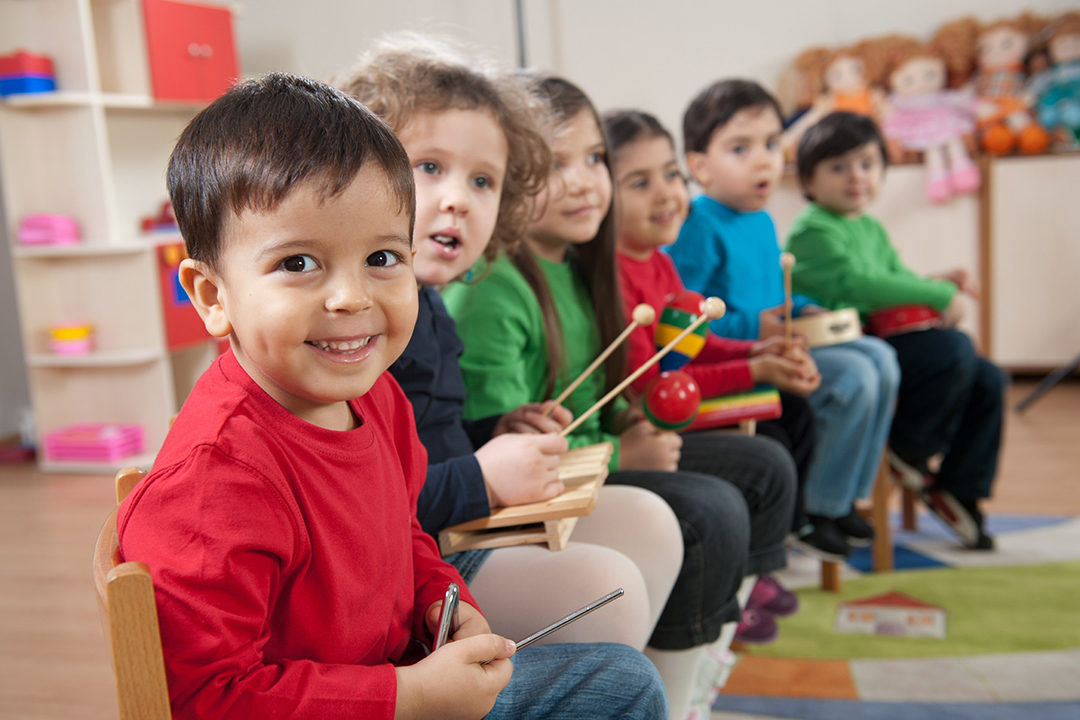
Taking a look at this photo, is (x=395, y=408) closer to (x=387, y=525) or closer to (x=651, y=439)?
(x=387, y=525)

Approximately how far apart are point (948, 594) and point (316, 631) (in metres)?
1.48

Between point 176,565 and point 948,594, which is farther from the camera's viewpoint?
point 948,594

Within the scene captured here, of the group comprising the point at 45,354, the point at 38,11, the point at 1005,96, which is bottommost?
the point at 45,354

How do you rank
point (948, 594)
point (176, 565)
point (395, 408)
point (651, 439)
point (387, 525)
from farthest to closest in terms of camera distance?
A: point (948, 594), point (651, 439), point (395, 408), point (387, 525), point (176, 565)

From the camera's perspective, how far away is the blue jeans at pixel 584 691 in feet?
2.50

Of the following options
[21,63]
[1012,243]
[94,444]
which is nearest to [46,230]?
[21,63]

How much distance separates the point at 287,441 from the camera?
2.16ft

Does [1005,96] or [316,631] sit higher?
[1005,96]

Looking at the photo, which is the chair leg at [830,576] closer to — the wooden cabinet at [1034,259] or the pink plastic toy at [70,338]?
the wooden cabinet at [1034,259]

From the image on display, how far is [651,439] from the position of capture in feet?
4.28

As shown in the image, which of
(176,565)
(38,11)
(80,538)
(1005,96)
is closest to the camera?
(176,565)

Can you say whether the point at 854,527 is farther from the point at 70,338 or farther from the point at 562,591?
the point at 70,338

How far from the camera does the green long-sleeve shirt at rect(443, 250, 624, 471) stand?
117 cm

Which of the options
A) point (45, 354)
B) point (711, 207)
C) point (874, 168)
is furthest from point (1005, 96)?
point (45, 354)
